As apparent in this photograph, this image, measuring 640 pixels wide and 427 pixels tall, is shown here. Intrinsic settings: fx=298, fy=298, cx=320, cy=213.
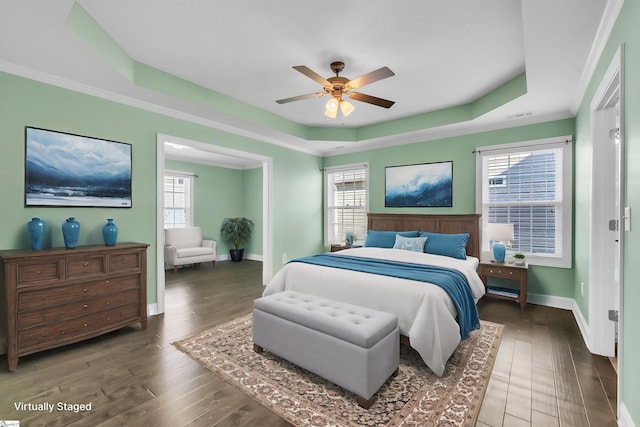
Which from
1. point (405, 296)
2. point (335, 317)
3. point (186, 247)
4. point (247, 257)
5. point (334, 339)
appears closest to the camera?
point (334, 339)

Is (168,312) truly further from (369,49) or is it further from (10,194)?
(369,49)

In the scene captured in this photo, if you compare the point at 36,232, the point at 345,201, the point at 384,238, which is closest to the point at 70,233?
the point at 36,232

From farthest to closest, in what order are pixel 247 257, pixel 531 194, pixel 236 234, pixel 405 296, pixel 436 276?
pixel 247 257 < pixel 236 234 < pixel 531 194 < pixel 436 276 < pixel 405 296

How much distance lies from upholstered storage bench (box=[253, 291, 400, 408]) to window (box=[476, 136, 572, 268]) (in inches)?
122

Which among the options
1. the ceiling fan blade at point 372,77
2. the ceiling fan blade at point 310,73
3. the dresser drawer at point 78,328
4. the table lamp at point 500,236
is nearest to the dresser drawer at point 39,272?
the dresser drawer at point 78,328

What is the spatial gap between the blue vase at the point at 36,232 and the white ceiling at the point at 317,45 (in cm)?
140

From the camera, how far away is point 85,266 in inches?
112

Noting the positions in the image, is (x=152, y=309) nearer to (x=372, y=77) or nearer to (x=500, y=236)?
(x=372, y=77)

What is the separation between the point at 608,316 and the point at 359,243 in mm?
3593

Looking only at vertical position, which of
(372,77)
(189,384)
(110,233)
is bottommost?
(189,384)

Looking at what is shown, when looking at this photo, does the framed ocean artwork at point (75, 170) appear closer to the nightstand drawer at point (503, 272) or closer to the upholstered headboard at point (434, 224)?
the upholstered headboard at point (434, 224)

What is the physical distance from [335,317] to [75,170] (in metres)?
3.06

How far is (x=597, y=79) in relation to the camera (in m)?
2.46

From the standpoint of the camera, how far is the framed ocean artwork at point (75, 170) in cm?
285
